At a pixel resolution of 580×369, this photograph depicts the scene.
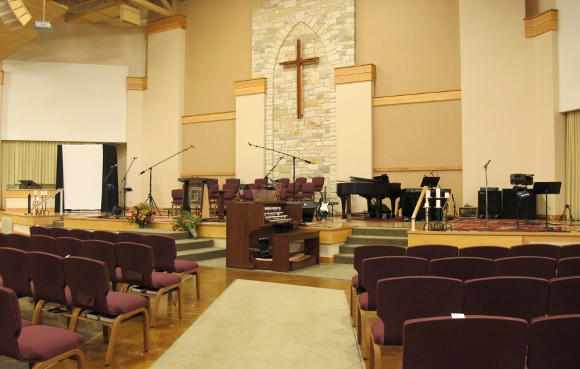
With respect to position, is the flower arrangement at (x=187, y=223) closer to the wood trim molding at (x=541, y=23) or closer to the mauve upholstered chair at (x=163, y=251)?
the mauve upholstered chair at (x=163, y=251)

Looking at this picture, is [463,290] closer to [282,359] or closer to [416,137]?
[282,359]

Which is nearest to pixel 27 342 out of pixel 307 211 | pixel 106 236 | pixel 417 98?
pixel 106 236

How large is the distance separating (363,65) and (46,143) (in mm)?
10133

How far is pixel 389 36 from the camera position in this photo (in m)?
11.9

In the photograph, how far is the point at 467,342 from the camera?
A: 1825 mm

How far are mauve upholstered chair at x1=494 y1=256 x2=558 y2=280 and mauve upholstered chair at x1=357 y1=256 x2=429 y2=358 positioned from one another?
0.57 metres

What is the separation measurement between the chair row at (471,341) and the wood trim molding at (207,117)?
12528mm

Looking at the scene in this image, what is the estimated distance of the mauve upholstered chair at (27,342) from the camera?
8.11 ft

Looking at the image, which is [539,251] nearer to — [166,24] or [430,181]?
[430,181]

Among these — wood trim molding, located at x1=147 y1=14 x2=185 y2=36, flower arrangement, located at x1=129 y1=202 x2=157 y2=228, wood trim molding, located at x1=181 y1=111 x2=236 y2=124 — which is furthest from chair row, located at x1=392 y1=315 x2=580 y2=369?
→ wood trim molding, located at x1=147 y1=14 x2=185 y2=36

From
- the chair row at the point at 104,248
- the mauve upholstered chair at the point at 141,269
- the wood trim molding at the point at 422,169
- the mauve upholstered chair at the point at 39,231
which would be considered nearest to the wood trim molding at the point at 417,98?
the wood trim molding at the point at 422,169

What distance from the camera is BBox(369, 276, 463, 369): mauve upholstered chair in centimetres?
260

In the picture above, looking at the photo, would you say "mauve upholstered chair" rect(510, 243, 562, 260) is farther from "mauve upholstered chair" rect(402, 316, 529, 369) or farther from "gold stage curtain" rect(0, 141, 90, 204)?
"gold stage curtain" rect(0, 141, 90, 204)

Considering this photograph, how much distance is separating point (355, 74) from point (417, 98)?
1666mm
